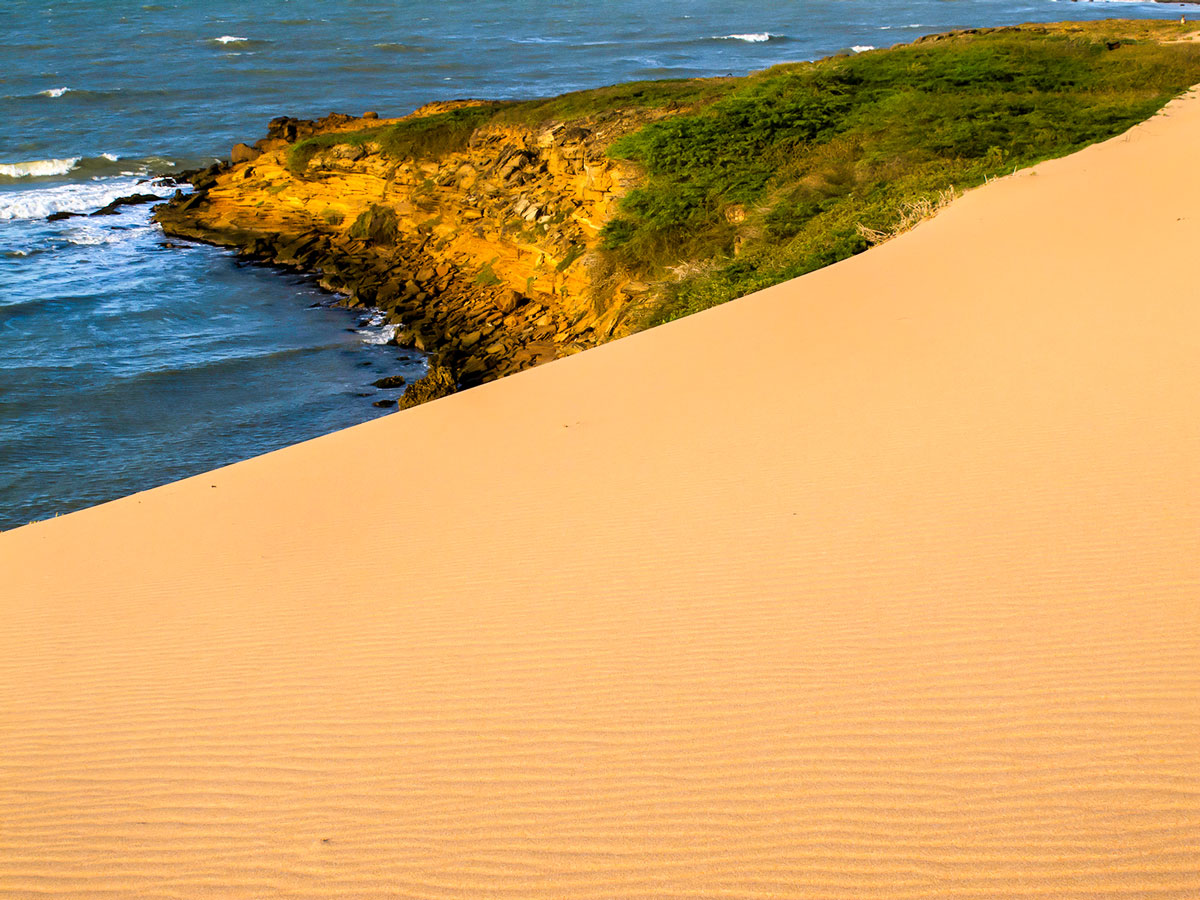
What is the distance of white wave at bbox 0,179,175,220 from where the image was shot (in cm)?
2784

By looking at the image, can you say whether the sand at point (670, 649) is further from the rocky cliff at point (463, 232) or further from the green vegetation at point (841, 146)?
the rocky cliff at point (463, 232)

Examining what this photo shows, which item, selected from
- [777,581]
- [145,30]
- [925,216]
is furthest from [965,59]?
[145,30]

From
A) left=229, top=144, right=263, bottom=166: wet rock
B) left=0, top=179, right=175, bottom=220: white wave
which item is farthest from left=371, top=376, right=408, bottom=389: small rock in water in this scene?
left=0, top=179, right=175, bottom=220: white wave

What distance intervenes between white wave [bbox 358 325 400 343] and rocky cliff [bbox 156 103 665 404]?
0.25 meters

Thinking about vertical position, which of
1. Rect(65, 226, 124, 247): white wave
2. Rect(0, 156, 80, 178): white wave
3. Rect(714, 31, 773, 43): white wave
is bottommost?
Rect(65, 226, 124, 247): white wave

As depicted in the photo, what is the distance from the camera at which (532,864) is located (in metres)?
3.24

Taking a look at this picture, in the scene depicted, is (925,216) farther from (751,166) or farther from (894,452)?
(894,452)

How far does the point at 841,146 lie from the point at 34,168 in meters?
26.7

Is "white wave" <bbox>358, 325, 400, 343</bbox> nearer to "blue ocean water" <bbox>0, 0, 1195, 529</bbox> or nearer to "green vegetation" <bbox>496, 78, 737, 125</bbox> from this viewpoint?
"blue ocean water" <bbox>0, 0, 1195, 529</bbox>

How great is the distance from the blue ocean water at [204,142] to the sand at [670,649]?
2129 mm

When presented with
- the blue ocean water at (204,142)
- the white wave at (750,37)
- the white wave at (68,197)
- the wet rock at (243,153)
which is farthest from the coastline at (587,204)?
the white wave at (750,37)

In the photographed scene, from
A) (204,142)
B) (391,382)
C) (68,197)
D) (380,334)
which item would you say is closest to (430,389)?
(391,382)

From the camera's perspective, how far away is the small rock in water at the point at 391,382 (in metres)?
16.8

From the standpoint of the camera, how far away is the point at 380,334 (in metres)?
19.3
